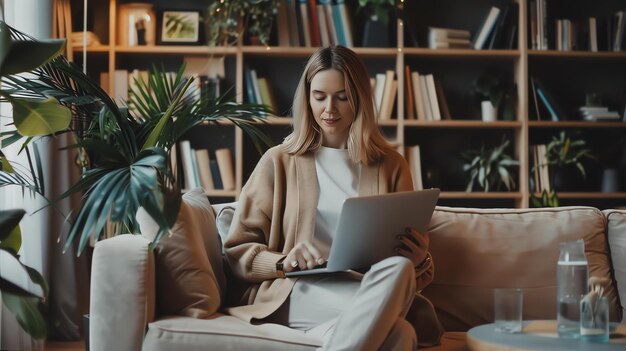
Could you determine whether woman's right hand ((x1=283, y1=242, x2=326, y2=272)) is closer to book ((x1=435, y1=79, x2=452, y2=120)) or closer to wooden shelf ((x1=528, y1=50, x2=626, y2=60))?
book ((x1=435, y1=79, x2=452, y2=120))

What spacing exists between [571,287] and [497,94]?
9.37ft

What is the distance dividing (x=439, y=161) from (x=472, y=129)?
26cm

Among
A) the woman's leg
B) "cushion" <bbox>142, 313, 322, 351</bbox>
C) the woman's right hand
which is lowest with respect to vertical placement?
"cushion" <bbox>142, 313, 322, 351</bbox>

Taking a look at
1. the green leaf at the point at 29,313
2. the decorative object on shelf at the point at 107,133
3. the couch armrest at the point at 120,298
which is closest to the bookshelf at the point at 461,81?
the decorative object on shelf at the point at 107,133

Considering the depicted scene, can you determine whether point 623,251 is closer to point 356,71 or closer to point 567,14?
point 356,71

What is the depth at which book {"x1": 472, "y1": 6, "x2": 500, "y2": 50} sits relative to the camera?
473cm

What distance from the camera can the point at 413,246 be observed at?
2.26 meters

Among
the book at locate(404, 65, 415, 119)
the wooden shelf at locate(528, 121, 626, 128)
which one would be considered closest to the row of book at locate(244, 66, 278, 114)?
the book at locate(404, 65, 415, 119)

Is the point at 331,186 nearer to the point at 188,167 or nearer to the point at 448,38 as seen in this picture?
the point at 188,167

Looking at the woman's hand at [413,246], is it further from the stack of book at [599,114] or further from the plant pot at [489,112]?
the stack of book at [599,114]

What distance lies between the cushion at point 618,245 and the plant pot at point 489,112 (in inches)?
84.1

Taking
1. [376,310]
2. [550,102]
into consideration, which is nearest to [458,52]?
[550,102]

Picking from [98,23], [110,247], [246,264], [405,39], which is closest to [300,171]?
[246,264]

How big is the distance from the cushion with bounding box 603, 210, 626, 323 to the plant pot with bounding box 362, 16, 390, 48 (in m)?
2.30
